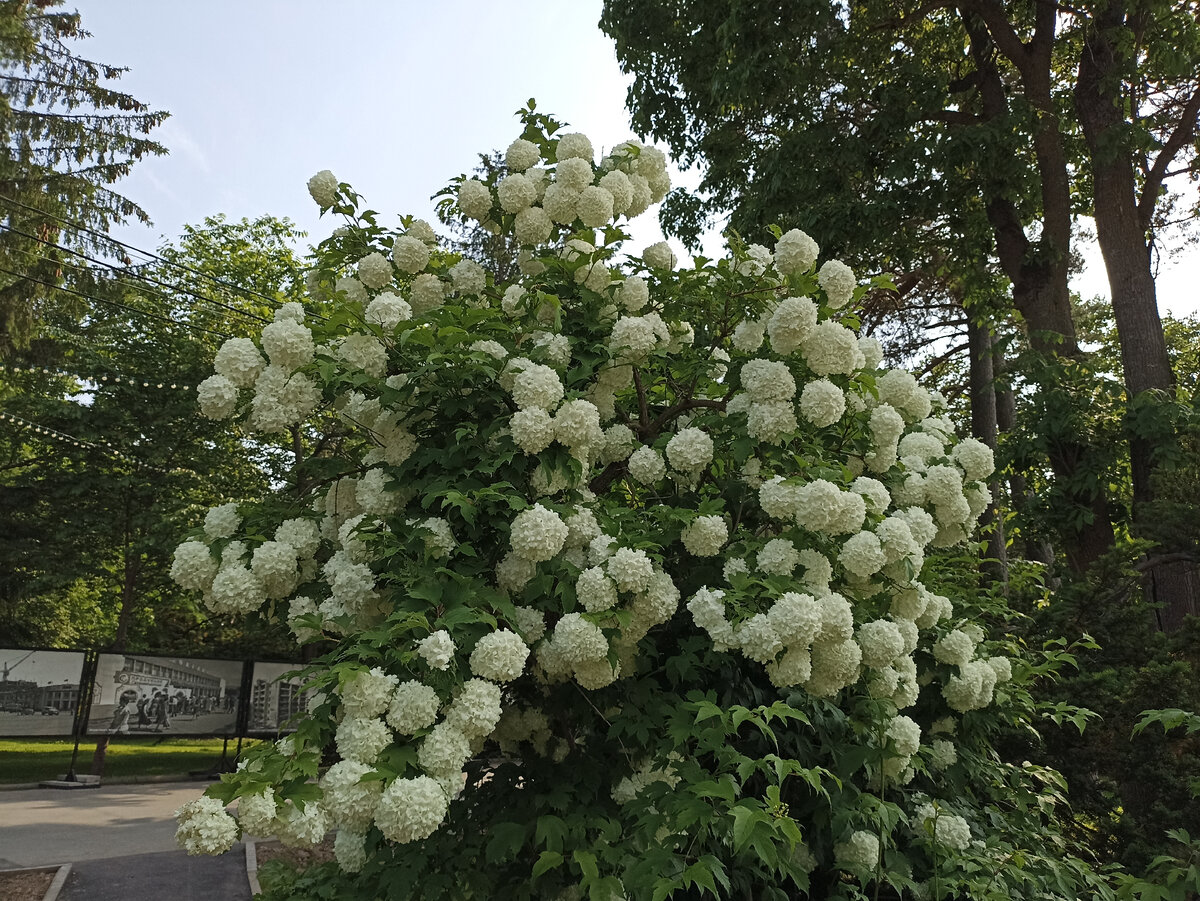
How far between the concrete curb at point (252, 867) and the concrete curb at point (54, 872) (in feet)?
5.12

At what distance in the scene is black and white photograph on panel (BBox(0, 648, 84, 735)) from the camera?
12.1 metres

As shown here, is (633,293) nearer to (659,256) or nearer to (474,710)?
(659,256)

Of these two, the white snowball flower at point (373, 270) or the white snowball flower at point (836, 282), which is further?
the white snowball flower at point (373, 270)

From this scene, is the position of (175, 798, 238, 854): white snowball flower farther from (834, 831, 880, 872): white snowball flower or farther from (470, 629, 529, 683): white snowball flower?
(834, 831, 880, 872): white snowball flower

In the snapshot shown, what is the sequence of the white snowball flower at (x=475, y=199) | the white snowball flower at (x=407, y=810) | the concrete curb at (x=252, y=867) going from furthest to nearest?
the concrete curb at (x=252, y=867), the white snowball flower at (x=475, y=199), the white snowball flower at (x=407, y=810)

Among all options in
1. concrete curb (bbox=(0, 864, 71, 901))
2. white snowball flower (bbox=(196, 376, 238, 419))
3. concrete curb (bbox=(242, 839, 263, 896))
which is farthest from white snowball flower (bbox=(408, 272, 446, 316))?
concrete curb (bbox=(0, 864, 71, 901))

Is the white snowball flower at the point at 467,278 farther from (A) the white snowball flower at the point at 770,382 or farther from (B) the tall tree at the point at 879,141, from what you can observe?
(B) the tall tree at the point at 879,141

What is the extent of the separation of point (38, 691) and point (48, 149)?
34.2 ft

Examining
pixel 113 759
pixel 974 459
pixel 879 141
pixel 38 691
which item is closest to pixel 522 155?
pixel 974 459

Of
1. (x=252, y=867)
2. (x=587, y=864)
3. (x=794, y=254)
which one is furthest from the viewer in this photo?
(x=252, y=867)

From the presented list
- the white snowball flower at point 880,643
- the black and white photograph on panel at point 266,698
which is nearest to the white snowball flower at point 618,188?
the white snowball flower at point 880,643

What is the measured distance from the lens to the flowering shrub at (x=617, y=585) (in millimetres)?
2623

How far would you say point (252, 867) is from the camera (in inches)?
322

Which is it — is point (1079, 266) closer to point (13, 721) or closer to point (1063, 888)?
point (1063, 888)
